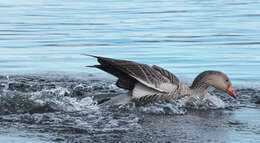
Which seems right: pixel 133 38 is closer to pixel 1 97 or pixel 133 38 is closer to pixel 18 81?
pixel 18 81

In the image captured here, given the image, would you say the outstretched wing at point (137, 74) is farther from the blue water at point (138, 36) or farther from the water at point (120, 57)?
the blue water at point (138, 36)

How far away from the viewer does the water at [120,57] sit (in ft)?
24.1

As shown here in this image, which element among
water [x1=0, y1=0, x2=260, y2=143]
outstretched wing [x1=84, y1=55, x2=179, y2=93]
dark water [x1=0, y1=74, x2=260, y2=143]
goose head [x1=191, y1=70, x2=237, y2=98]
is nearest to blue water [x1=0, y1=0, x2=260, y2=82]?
water [x1=0, y1=0, x2=260, y2=143]

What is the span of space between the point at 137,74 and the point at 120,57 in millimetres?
5135

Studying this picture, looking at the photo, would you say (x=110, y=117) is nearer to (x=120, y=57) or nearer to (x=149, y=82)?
(x=149, y=82)

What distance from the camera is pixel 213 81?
31.3 ft

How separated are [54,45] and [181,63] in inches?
161

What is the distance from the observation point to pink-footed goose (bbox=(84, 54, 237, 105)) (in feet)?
28.6

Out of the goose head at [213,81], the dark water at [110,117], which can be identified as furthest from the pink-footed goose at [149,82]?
the dark water at [110,117]

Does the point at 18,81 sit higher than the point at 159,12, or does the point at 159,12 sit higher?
the point at 159,12

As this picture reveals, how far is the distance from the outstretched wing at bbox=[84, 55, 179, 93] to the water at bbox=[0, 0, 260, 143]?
0.94 ft

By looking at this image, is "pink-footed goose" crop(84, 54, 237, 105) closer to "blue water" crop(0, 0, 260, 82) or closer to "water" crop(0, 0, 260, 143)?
"water" crop(0, 0, 260, 143)

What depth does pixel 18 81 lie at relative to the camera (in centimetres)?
1065

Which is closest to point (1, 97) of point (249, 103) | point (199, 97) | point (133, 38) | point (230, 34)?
point (199, 97)
